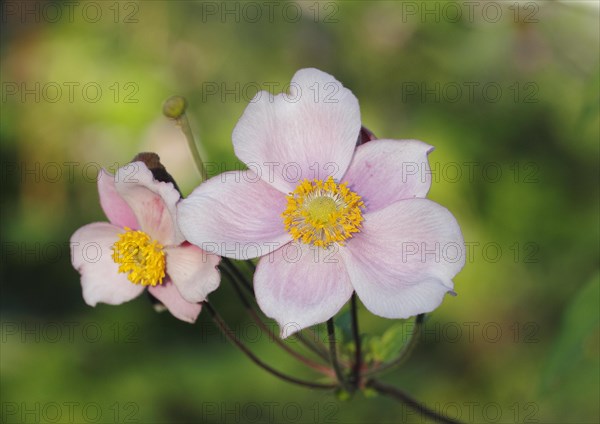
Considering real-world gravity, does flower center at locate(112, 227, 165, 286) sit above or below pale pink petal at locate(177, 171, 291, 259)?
below

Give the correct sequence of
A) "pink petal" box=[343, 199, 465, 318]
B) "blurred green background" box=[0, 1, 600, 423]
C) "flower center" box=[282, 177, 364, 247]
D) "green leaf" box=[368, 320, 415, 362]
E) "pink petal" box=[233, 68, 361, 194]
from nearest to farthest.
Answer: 1. "pink petal" box=[343, 199, 465, 318]
2. "pink petal" box=[233, 68, 361, 194]
3. "flower center" box=[282, 177, 364, 247]
4. "green leaf" box=[368, 320, 415, 362]
5. "blurred green background" box=[0, 1, 600, 423]

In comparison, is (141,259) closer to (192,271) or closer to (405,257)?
(192,271)

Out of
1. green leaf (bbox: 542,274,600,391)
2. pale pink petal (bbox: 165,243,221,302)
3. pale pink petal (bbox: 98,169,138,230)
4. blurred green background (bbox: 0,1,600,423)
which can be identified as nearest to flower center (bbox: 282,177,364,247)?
pale pink petal (bbox: 165,243,221,302)

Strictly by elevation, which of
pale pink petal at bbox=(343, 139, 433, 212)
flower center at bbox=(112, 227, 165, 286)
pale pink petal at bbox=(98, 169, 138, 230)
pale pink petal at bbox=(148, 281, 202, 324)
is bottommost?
pale pink petal at bbox=(148, 281, 202, 324)

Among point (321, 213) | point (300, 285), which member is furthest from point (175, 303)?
point (321, 213)

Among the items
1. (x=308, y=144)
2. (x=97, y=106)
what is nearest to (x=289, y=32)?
(x=97, y=106)

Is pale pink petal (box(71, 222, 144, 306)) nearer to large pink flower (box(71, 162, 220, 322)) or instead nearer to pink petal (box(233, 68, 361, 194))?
large pink flower (box(71, 162, 220, 322))

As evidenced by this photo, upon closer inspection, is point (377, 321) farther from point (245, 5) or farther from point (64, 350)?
point (245, 5)
